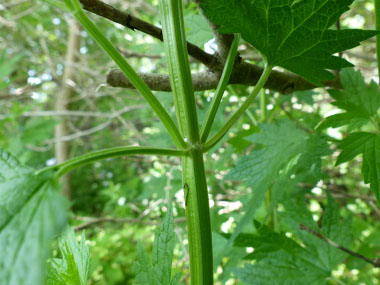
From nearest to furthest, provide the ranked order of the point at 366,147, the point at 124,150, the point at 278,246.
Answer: the point at 124,150 → the point at 366,147 → the point at 278,246

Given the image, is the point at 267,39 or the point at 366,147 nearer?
the point at 267,39

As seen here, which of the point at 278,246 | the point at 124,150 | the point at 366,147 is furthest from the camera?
the point at 278,246

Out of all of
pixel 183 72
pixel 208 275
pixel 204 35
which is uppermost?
pixel 204 35

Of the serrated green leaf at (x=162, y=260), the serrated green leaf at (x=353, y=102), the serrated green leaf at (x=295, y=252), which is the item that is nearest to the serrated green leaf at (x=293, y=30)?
the serrated green leaf at (x=353, y=102)

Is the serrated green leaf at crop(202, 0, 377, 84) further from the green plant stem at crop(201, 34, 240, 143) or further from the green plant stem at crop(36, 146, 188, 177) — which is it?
the green plant stem at crop(36, 146, 188, 177)

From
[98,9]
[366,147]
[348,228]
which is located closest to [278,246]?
[348,228]

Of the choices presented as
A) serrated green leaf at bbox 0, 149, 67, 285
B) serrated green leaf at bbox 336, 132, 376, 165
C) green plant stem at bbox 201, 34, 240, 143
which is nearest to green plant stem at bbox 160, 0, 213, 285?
green plant stem at bbox 201, 34, 240, 143

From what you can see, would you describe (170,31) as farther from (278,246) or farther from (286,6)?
(278,246)
